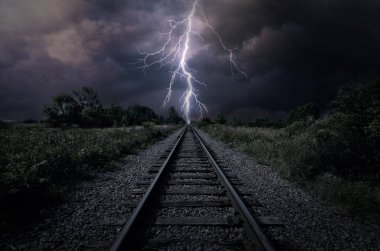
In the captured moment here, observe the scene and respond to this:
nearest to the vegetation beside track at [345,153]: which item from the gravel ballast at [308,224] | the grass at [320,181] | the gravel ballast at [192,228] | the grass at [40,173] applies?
the grass at [320,181]

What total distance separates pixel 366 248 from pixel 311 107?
3368 inches

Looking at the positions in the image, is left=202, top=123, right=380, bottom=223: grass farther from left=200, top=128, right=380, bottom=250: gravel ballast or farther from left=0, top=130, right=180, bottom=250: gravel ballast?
left=0, top=130, right=180, bottom=250: gravel ballast

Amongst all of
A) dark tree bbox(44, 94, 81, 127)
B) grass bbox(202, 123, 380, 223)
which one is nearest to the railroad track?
grass bbox(202, 123, 380, 223)

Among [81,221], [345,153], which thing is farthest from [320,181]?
[81,221]

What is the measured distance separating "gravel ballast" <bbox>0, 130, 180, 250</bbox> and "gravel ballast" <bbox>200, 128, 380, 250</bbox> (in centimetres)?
224

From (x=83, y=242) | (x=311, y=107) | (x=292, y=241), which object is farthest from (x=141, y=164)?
(x=311, y=107)

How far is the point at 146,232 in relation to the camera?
11.5ft

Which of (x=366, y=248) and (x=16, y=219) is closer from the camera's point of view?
(x=366, y=248)

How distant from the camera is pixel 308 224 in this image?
394cm

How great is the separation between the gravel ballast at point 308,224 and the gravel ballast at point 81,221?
2237 millimetres

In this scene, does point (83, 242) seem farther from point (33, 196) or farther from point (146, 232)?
point (33, 196)

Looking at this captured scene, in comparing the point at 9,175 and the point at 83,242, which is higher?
the point at 9,175

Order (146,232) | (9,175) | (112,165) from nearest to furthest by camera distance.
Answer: (146,232), (9,175), (112,165)

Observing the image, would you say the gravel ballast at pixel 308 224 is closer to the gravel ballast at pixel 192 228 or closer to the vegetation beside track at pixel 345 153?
the gravel ballast at pixel 192 228
